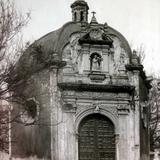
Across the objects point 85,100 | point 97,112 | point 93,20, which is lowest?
point 97,112

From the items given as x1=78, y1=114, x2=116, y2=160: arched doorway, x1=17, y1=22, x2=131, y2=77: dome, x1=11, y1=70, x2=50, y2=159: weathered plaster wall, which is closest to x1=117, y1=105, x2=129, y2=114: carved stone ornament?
x1=78, y1=114, x2=116, y2=160: arched doorway

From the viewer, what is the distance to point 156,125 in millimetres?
37969

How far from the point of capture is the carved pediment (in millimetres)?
26094

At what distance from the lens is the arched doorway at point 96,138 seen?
83.5ft

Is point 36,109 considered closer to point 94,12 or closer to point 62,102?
point 62,102

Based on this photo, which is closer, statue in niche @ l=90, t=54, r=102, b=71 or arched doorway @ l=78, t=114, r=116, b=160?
arched doorway @ l=78, t=114, r=116, b=160

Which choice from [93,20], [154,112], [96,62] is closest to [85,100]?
[96,62]

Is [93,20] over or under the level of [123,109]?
over

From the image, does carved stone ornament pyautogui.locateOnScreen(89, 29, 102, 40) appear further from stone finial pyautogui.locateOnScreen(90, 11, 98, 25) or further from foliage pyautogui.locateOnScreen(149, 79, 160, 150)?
foliage pyautogui.locateOnScreen(149, 79, 160, 150)

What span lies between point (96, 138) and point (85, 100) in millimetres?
1802

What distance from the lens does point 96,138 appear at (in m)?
25.7

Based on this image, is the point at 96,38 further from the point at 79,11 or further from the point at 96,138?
the point at 96,138

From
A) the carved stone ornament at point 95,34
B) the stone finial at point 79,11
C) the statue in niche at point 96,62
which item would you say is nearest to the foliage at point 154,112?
the stone finial at point 79,11

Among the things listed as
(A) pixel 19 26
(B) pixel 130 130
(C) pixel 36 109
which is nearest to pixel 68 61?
(C) pixel 36 109
